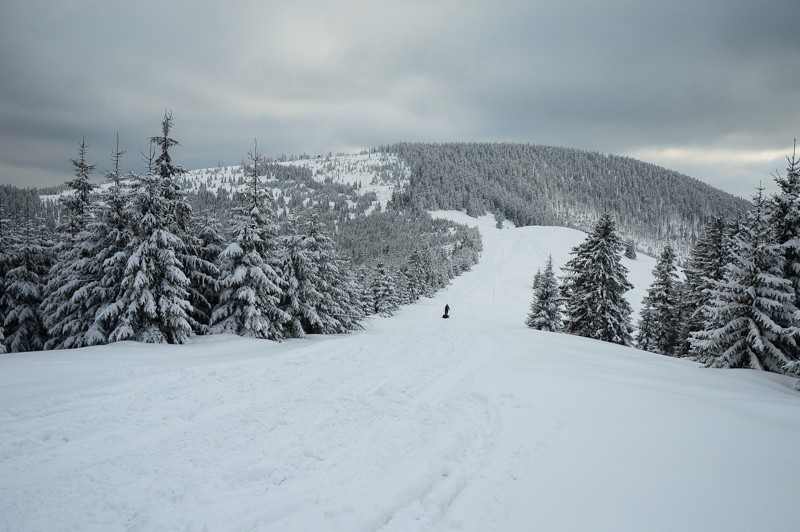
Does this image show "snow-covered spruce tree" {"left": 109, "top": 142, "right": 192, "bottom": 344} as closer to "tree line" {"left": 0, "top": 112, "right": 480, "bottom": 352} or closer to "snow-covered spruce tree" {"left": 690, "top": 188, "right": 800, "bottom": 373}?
"tree line" {"left": 0, "top": 112, "right": 480, "bottom": 352}

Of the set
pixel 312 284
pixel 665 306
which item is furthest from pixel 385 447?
pixel 665 306

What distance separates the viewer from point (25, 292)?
17.4 metres

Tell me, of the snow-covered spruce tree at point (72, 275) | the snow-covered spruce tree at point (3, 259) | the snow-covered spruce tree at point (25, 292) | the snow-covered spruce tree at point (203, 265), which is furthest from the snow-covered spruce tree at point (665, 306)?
the snow-covered spruce tree at point (3, 259)

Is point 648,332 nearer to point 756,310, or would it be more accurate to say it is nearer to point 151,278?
point 756,310

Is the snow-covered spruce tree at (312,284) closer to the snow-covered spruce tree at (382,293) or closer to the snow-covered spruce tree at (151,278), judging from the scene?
the snow-covered spruce tree at (151,278)

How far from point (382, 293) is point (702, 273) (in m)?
28.1

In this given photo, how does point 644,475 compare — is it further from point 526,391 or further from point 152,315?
point 152,315

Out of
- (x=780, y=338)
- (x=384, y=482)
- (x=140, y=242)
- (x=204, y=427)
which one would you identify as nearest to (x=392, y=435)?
(x=384, y=482)

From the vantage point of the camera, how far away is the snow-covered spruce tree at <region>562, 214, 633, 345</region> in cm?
2217

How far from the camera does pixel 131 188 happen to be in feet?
49.5

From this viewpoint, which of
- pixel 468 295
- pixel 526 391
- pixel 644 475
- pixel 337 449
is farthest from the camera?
pixel 468 295

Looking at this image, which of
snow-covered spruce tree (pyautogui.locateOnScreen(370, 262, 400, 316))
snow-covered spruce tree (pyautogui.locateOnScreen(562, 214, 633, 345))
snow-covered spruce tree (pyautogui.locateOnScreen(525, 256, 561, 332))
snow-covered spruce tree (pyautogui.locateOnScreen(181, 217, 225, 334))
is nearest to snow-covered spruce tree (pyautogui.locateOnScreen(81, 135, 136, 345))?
snow-covered spruce tree (pyautogui.locateOnScreen(181, 217, 225, 334))

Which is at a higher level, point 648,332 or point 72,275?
point 72,275

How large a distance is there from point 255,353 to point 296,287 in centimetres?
658
